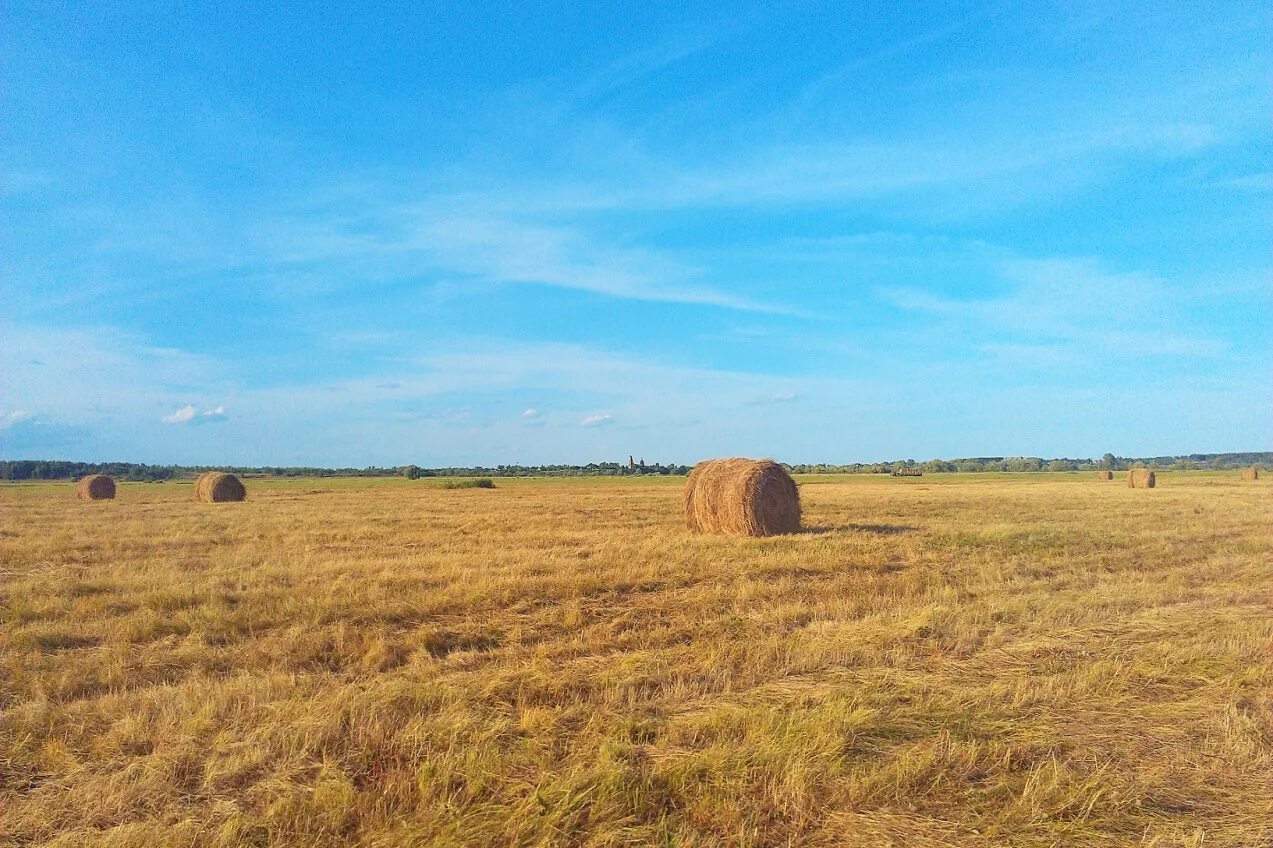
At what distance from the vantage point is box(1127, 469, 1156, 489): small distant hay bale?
46.6 metres

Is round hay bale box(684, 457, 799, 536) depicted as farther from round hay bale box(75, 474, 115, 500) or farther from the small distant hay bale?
the small distant hay bale

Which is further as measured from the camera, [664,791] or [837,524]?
[837,524]

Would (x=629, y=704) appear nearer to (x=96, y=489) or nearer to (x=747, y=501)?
(x=747, y=501)

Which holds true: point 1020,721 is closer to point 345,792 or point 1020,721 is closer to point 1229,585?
point 345,792

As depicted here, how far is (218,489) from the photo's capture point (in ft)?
114

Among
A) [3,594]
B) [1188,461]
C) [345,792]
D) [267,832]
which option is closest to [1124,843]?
[345,792]

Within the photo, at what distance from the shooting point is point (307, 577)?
437 inches

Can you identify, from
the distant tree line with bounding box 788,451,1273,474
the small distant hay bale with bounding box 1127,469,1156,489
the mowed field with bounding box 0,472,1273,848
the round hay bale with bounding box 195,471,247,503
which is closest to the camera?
the mowed field with bounding box 0,472,1273,848

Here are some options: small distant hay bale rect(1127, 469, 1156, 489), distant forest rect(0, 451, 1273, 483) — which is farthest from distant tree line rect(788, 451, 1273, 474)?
small distant hay bale rect(1127, 469, 1156, 489)

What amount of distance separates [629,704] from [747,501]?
41.7 feet

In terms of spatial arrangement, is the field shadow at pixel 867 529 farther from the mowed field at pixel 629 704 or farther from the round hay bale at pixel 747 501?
the mowed field at pixel 629 704

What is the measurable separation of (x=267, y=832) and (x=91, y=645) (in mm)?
5028

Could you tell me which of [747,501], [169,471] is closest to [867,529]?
[747,501]

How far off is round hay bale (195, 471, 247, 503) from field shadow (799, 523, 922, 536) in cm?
2656
